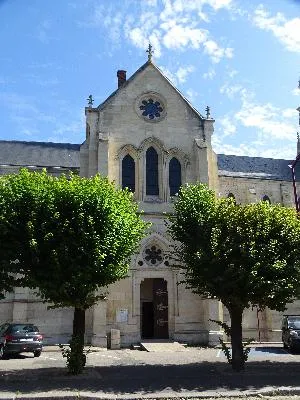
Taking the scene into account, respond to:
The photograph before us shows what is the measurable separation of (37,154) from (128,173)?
9.16 m

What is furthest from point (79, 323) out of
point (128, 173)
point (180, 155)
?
point (180, 155)

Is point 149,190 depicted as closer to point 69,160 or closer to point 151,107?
point 151,107

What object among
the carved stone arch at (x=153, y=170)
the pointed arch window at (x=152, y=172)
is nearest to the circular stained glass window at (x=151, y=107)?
the carved stone arch at (x=153, y=170)

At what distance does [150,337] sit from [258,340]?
6434 millimetres

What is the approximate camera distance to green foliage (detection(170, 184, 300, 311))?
13.8 metres

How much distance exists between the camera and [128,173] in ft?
83.9

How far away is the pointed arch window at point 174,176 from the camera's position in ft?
84.9

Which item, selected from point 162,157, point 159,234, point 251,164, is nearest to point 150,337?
point 159,234

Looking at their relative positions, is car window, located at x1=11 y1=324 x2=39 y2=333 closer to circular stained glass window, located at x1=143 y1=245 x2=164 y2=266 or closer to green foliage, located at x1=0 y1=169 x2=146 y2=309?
green foliage, located at x1=0 y1=169 x2=146 y2=309

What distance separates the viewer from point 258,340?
2538cm

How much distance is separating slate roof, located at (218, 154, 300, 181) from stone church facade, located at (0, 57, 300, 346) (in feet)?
21.2

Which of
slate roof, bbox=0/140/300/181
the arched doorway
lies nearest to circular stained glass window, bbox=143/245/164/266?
the arched doorway

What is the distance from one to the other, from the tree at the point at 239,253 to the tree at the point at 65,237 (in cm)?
241

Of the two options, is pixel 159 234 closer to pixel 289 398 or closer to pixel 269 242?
pixel 269 242
